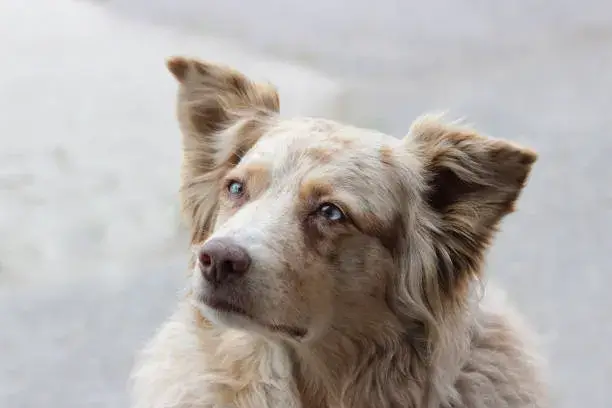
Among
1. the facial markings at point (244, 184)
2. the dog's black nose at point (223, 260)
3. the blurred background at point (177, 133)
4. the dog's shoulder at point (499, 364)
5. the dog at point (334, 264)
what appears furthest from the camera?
the blurred background at point (177, 133)

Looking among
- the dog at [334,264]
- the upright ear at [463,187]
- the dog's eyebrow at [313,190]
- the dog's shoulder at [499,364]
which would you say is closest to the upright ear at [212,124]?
the dog at [334,264]

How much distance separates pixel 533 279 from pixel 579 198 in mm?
473

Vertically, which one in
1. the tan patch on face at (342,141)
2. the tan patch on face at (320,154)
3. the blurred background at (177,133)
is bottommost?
the blurred background at (177,133)

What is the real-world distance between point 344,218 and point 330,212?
3 centimetres

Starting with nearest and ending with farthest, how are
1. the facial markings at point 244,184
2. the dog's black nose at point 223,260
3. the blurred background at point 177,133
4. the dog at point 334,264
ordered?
the dog's black nose at point 223,260, the dog at point 334,264, the facial markings at point 244,184, the blurred background at point 177,133

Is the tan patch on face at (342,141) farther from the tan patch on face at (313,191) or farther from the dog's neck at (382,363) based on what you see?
the dog's neck at (382,363)

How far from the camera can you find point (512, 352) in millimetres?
2238

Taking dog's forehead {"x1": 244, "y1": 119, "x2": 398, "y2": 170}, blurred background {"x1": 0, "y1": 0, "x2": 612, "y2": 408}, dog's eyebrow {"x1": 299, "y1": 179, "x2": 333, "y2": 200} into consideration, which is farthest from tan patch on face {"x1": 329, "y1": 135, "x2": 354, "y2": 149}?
blurred background {"x1": 0, "y1": 0, "x2": 612, "y2": 408}

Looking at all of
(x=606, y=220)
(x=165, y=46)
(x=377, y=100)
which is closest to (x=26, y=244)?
(x=165, y=46)

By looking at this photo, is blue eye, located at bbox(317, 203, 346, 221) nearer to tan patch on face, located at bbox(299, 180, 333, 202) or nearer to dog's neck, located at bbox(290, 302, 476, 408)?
tan patch on face, located at bbox(299, 180, 333, 202)

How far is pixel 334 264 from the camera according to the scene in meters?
1.98

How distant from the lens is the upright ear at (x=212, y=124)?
7.21ft

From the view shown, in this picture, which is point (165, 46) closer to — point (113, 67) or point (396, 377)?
point (113, 67)

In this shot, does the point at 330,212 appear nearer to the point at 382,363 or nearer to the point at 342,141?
the point at 342,141
